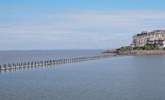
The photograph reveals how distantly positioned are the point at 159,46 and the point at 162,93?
144 metres

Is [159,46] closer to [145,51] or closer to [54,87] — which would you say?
[145,51]

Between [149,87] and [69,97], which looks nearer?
[69,97]

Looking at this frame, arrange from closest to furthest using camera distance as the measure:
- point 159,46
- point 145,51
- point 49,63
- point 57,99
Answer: point 57,99 → point 49,63 → point 145,51 → point 159,46

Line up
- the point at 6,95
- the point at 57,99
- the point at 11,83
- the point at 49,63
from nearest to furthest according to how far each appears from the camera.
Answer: the point at 57,99, the point at 6,95, the point at 11,83, the point at 49,63

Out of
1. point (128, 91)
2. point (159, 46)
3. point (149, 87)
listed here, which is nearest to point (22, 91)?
point (128, 91)

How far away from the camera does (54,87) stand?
45531mm

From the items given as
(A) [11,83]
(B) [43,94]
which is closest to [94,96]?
(B) [43,94]

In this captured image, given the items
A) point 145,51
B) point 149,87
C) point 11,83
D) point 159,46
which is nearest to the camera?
point 149,87

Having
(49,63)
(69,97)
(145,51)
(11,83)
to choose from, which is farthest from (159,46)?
(69,97)

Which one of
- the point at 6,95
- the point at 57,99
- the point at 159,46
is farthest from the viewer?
the point at 159,46

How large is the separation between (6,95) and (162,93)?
14307 mm

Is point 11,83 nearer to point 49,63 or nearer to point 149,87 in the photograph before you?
point 149,87

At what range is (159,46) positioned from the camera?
181750mm

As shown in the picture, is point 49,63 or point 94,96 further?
point 49,63
